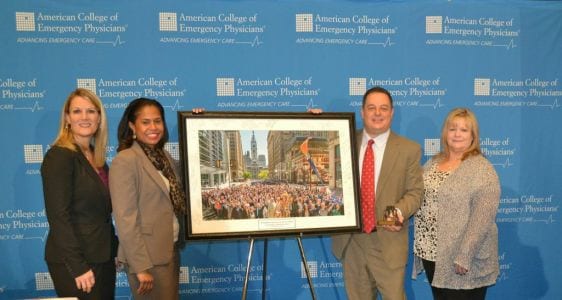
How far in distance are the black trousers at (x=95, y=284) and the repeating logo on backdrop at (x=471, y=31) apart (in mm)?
3245

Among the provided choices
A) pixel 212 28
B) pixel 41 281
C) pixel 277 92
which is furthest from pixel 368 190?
pixel 41 281

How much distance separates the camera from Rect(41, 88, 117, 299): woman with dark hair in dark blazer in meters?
2.16

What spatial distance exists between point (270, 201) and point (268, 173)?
0.61 ft

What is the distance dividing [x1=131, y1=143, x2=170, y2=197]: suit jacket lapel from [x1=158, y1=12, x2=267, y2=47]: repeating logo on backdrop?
4.75 feet

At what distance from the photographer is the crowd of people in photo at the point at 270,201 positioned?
250 centimetres

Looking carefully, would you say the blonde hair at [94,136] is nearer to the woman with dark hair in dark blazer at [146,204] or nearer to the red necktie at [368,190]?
the woman with dark hair in dark blazer at [146,204]

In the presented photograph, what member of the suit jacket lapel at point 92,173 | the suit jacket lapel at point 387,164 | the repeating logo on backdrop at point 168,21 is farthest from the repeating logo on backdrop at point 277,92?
the suit jacket lapel at point 92,173

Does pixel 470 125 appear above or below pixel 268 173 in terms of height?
above

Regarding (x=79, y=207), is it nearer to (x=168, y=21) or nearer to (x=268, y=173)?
(x=268, y=173)

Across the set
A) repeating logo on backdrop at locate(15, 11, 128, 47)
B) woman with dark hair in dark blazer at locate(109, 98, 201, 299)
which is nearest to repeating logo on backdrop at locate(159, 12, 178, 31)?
repeating logo on backdrop at locate(15, 11, 128, 47)

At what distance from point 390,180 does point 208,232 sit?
4.18 feet

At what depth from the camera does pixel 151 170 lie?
2.35 m

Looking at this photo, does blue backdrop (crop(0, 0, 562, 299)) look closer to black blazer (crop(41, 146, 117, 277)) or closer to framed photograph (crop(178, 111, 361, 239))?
framed photograph (crop(178, 111, 361, 239))

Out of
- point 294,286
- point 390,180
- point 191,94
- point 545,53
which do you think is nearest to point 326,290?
point 294,286
